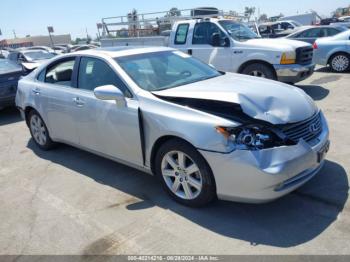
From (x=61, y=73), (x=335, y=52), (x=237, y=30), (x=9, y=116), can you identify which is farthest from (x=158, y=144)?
(x=335, y=52)

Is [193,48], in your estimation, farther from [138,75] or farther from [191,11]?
[138,75]

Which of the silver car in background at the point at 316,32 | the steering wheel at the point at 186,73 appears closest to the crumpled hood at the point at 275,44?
the steering wheel at the point at 186,73

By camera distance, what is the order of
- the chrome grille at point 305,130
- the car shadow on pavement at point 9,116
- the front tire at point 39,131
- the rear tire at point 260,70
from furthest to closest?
the car shadow on pavement at point 9,116 → the rear tire at point 260,70 → the front tire at point 39,131 → the chrome grille at point 305,130

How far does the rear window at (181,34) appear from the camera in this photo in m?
9.35

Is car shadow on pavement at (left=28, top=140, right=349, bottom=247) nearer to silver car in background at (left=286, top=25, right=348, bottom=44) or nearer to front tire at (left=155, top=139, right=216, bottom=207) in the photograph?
front tire at (left=155, top=139, right=216, bottom=207)

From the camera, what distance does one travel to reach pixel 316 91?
28.5 feet

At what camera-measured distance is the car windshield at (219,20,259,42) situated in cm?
883

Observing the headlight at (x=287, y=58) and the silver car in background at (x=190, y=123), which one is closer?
the silver car in background at (x=190, y=123)

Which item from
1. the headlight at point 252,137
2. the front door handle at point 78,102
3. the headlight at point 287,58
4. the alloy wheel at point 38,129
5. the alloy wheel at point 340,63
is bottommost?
the alloy wheel at point 340,63

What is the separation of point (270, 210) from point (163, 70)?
2108 mm

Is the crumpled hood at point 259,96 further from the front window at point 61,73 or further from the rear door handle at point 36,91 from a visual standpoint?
the rear door handle at point 36,91

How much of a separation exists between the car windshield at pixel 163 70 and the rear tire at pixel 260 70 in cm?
375

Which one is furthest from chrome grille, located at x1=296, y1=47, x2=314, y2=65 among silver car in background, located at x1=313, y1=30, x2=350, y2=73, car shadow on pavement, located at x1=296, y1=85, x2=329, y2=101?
silver car in background, located at x1=313, y1=30, x2=350, y2=73

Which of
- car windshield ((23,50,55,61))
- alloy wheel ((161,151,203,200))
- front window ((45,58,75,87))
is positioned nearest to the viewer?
alloy wheel ((161,151,203,200))
